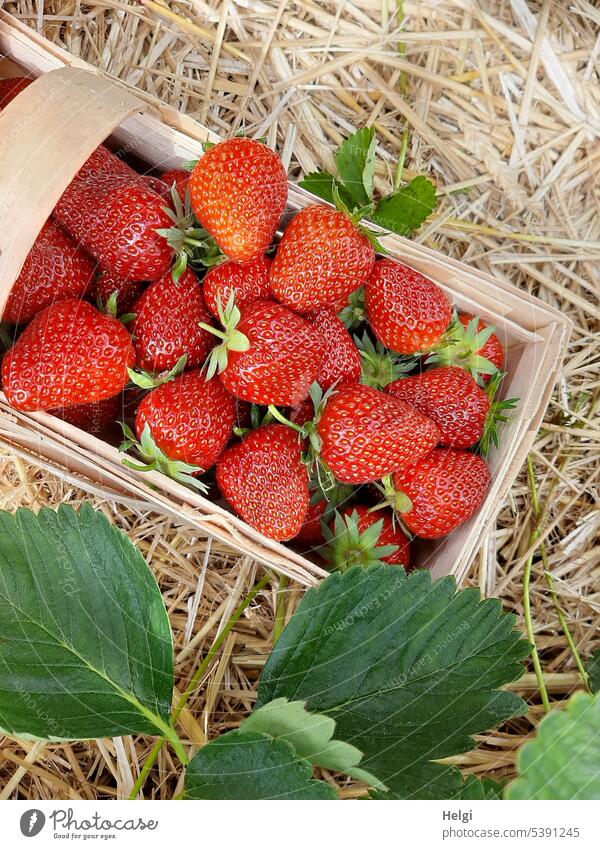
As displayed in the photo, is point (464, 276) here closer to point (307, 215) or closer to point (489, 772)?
point (307, 215)

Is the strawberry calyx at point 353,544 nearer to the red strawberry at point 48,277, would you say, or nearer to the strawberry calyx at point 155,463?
the strawberry calyx at point 155,463

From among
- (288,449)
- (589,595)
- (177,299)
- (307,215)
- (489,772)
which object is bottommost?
(489,772)

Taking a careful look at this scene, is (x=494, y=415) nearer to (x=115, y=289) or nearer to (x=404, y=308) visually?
(x=404, y=308)

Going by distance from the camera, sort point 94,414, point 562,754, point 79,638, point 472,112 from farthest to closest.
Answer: point 472,112 → point 94,414 → point 79,638 → point 562,754

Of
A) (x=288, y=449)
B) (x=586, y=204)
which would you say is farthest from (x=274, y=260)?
(x=586, y=204)

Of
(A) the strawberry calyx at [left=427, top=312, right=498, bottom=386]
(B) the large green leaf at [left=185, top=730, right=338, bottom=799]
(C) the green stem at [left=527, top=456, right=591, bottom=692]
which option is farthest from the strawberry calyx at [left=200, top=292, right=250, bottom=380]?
(C) the green stem at [left=527, top=456, right=591, bottom=692]

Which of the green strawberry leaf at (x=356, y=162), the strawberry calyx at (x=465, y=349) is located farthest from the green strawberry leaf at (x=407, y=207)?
the strawberry calyx at (x=465, y=349)

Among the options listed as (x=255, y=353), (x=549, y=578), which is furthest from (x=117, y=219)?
(x=549, y=578)

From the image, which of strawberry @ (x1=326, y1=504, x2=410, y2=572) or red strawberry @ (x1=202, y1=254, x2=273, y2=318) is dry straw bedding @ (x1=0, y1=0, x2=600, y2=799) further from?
red strawberry @ (x1=202, y1=254, x2=273, y2=318)
